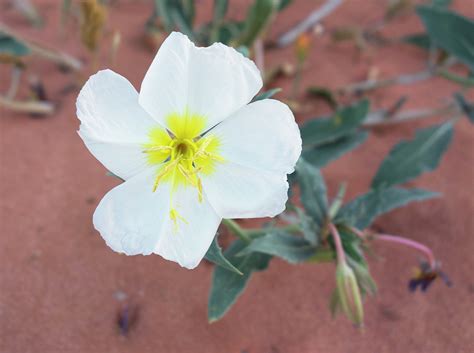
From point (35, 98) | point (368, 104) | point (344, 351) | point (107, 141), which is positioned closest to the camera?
point (107, 141)

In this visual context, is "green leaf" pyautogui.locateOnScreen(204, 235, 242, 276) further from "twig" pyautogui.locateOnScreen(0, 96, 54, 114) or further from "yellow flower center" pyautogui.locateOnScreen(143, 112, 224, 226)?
"twig" pyautogui.locateOnScreen(0, 96, 54, 114)

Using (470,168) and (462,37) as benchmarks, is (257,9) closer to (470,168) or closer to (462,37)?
(462,37)

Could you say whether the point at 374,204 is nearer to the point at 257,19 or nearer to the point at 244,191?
the point at 244,191

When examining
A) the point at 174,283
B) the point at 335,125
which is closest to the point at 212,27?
the point at 335,125

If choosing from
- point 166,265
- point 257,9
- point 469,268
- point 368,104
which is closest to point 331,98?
point 368,104

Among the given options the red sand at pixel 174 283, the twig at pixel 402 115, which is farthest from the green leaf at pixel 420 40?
the red sand at pixel 174 283

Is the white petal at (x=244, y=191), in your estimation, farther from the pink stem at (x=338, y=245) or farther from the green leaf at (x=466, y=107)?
the green leaf at (x=466, y=107)
